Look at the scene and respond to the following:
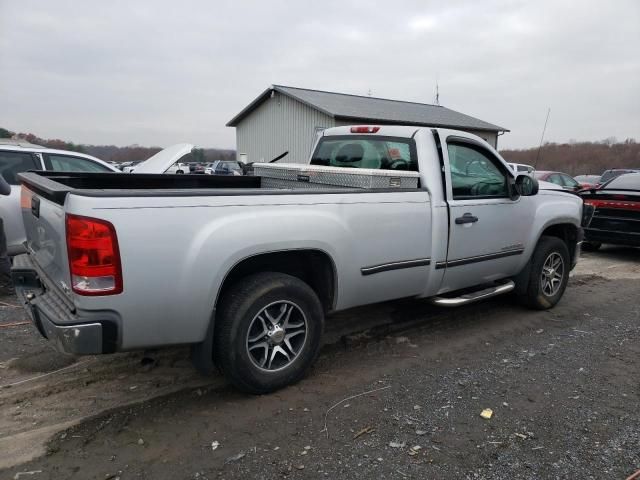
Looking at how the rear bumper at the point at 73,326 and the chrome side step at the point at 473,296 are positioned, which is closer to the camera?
the rear bumper at the point at 73,326

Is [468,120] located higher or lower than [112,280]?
higher

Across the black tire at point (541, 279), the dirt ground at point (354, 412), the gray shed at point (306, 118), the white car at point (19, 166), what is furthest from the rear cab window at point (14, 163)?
the gray shed at point (306, 118)

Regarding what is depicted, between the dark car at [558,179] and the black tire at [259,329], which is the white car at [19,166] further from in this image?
the dark car at [558,179]

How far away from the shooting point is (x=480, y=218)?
430 centimetres

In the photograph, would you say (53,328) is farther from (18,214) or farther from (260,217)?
(18,214)

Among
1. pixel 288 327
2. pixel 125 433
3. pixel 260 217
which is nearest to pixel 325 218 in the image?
pixel 260 217

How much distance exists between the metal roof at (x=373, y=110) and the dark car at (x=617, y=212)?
522 inches

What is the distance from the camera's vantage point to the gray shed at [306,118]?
21.9 metres

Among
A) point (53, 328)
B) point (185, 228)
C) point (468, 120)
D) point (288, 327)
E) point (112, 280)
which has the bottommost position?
point (288, 327)

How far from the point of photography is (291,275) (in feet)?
11.5

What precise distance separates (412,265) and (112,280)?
226 cm

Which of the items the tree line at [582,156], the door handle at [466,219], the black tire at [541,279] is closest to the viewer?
the door handle at [466,219]

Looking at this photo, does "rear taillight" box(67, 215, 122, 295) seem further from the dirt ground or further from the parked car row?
the parked car row

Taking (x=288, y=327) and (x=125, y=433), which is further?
(x=288, y=327)
